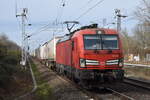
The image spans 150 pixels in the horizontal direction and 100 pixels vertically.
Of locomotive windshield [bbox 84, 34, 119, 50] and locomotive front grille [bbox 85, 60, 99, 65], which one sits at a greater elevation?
locomotive windshield [bbox 84, 34, 119, 50]

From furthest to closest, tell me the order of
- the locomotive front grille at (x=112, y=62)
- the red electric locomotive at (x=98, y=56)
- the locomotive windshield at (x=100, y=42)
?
the locomotive windshield at (x=100, y=42)
the locomotive front grille at (x=112, y=62)
the red electric locomotive at (x=98, y=56)

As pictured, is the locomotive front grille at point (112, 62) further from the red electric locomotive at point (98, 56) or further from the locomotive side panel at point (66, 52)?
the locomotive side panel at point (66, 52)

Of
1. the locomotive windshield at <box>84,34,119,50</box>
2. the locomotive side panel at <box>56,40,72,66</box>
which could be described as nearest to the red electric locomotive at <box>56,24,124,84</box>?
the locomotive windshield at <box>84,34,119,50</box>

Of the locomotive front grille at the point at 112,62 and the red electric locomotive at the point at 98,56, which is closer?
the red electric locomotive at the point at 98,56

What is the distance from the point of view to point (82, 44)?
559 inches

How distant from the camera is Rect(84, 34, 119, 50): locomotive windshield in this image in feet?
46.6

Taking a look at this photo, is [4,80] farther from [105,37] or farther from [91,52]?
[105,37]

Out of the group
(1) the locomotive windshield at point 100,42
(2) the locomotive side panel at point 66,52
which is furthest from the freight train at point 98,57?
(2) the locomotive side panel at point 66,52

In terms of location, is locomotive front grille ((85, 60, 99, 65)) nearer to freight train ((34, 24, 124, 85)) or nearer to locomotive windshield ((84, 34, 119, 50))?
freight train ((34, 24, 124, 85))

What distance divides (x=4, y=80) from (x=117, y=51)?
5768 mm

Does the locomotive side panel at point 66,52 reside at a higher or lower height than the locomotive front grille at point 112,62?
higher

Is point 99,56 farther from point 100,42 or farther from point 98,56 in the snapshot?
point 100,42

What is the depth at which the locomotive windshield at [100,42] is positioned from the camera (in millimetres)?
14211

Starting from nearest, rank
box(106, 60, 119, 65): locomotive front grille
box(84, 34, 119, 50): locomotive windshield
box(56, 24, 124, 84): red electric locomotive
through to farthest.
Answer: box(56, 24, 124, 84): red electric locomotive
box(106, 60, 119, 65): locomotive front grille
box(84, 34, 119, 50): locomotive windshield
